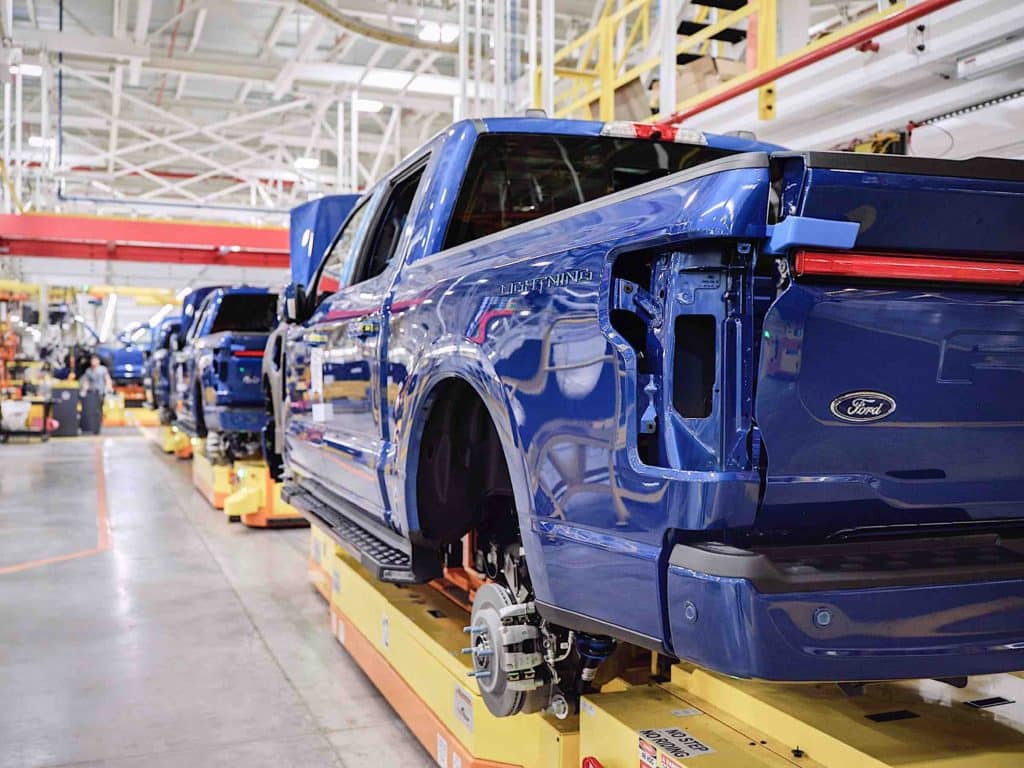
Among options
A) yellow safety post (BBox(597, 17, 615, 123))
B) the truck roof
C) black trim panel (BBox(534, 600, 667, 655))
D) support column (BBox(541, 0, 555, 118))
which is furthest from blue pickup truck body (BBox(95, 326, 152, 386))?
black trim panel (BBox(534, 600, 667, 655))

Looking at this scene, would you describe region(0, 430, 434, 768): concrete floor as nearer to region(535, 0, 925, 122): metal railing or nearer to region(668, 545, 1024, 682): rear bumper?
region(668, 545, 1024, 682): rear bumper

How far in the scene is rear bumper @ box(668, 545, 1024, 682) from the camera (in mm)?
1619

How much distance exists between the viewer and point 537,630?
2.51m

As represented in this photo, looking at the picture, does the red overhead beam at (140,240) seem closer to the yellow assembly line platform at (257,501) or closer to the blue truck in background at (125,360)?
the yellow assembly line platform at (257,501)

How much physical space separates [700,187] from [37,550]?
6990 millimetres

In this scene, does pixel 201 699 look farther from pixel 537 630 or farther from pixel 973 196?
pixel 973 196

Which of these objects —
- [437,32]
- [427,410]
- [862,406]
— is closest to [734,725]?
[862,406]

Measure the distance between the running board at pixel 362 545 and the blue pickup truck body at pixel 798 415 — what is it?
46.7 inches

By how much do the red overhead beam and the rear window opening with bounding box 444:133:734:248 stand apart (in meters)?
11.7

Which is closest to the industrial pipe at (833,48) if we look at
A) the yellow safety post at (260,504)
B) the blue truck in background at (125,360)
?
the yellow safety post at (260,504)

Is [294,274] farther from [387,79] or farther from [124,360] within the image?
[124,360]

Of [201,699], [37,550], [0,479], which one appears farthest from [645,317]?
[0,479]

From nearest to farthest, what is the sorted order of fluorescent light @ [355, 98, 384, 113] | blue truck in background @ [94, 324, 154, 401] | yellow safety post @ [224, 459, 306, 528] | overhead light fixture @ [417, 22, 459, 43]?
1. yellow safety post @ [224, 459, 306, 528]
2. overhead light fixture @ [417, 22, 459, 43]
3. fluorescent light @ [355, 98, 384, 113]
4. blue truck in background @ [94, 324, 154, 401]

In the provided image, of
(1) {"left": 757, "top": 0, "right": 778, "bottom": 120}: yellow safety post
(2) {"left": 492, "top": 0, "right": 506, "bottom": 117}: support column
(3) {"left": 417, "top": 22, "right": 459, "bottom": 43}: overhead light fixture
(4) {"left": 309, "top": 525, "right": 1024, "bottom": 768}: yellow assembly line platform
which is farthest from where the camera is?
(3) {"left": 417, "top": 22, "right": 459, "bottom": 43}: overhead light fixture
